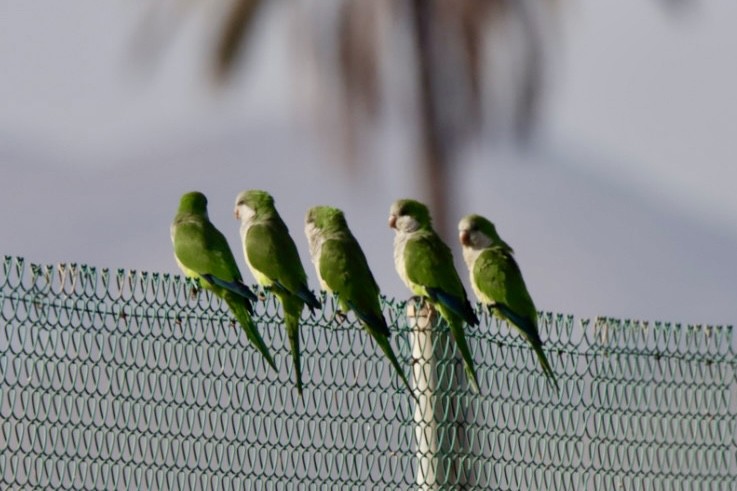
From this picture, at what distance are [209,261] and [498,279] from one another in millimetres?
1269

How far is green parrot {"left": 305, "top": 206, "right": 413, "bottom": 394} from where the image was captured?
5629mm

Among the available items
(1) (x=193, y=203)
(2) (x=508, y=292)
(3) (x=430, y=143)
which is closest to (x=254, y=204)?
(1) (x=193, y=203)

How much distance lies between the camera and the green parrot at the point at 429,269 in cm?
588

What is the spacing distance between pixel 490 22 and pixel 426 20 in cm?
56

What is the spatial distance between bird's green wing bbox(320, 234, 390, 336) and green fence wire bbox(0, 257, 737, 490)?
0.07m

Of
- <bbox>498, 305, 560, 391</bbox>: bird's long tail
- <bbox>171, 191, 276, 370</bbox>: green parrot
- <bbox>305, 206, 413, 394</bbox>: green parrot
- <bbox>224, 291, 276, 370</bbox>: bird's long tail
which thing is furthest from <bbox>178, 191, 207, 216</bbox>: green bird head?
<bbox>498, 305, 560, 391</bbox>: bird's long tail

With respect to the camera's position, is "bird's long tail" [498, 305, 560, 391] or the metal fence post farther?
"bird's long tail" [498, 305, 560, 391]

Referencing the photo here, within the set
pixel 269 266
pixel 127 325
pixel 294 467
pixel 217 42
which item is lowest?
pixel 294 467

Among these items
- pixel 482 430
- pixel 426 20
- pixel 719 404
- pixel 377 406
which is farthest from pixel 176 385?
pixel 426 20

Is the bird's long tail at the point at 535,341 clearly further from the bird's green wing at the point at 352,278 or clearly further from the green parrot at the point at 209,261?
the green parrot at the point at 209,261

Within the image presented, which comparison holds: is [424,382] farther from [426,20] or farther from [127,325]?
[426,20]

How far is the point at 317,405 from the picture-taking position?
5.39 m

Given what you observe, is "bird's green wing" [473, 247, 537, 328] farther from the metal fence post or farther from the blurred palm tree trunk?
the blurred palm tree trunk

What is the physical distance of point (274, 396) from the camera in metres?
5.29
